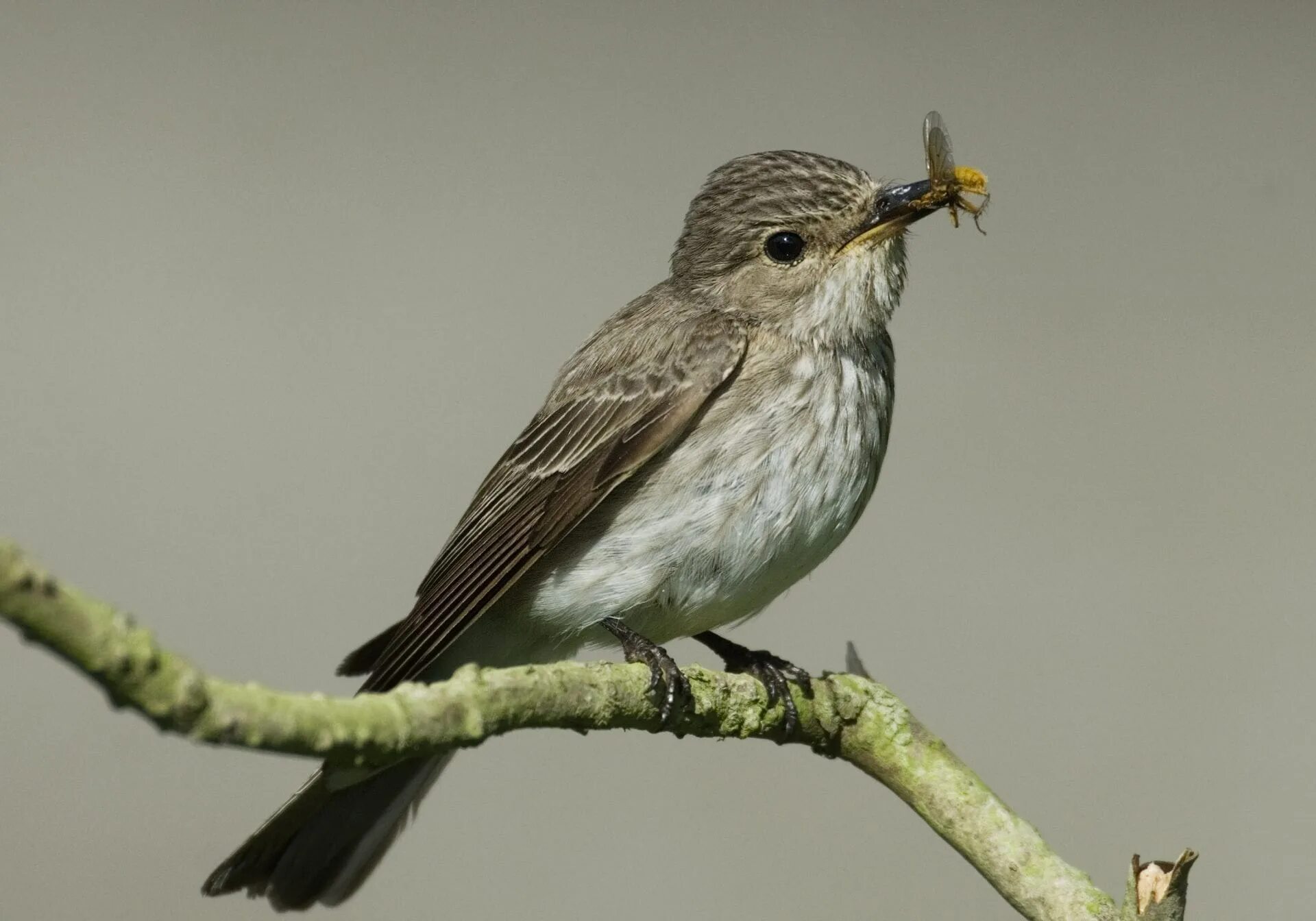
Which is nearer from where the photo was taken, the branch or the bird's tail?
the branch

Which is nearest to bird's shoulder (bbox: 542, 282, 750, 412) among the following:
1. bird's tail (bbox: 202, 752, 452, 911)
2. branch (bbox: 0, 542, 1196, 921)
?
branch (bbox: 0, 542, 1196, 921)

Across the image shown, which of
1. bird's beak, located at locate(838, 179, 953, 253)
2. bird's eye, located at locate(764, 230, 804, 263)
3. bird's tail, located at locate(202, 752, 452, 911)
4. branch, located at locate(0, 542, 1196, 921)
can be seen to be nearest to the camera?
branch, located at locate(0, 542, 1196, 921)

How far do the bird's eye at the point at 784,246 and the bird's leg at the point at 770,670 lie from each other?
0.77 meters

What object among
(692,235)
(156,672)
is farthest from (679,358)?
(156,672)

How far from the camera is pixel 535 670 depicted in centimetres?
146

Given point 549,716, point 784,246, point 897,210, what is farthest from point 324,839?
point 897,210

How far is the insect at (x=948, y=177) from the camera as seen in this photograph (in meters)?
2.54

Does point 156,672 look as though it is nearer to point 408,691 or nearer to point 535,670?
point 408,691

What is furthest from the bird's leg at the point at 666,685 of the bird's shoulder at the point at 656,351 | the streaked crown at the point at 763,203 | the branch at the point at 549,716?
the streaked crown at the point at 763,203

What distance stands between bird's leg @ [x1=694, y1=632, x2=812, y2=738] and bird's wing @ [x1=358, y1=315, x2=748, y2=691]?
1.44ft

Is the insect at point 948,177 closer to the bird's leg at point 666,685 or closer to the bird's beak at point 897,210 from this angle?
the bird's beak at point 897,210

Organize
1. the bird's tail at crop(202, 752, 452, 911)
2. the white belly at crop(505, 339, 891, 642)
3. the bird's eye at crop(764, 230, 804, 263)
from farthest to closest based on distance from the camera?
the bird's eye at crop(764, 230, 804, 263)
the white belly at crop(505, 339, 891, 642)
the bird's tail at crop(202, 752, 452, 911)

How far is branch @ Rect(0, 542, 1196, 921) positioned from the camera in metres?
0.92

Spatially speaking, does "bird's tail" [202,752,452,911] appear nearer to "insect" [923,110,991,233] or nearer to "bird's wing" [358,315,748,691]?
"bird's wing" [358,315,748,691]
